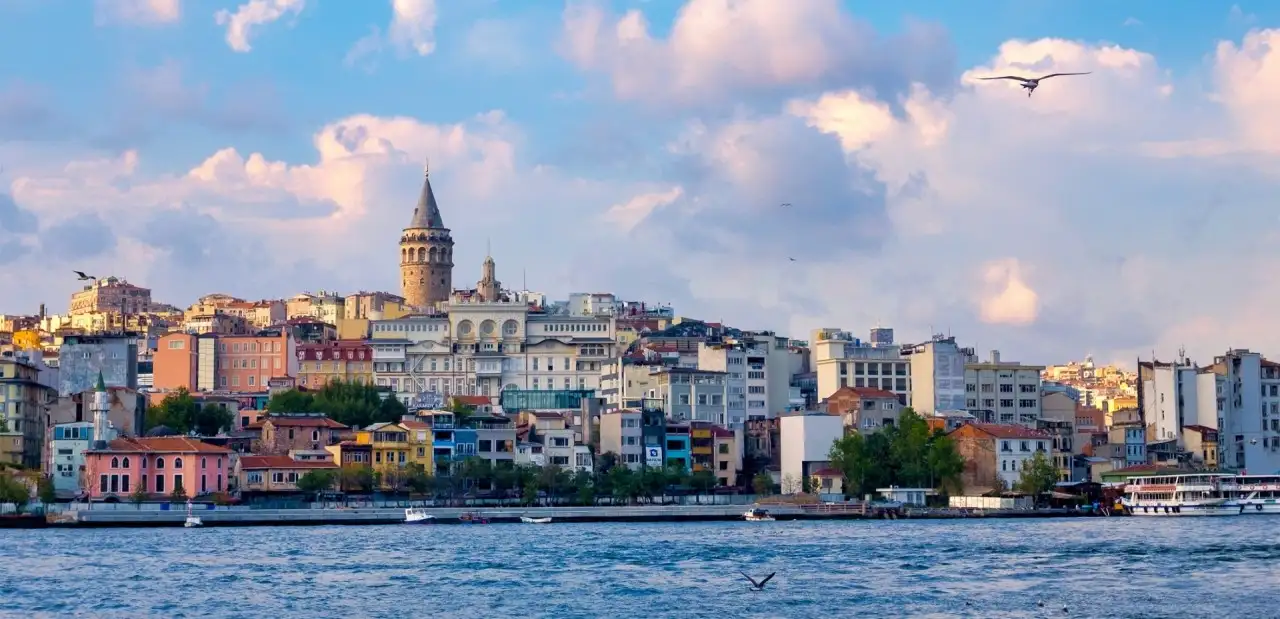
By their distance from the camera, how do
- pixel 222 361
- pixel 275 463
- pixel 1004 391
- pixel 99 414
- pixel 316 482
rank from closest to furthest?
pixel 316 482
pixel 99 414
pixel 275 463
pixel 1004 391
pixel 222 361

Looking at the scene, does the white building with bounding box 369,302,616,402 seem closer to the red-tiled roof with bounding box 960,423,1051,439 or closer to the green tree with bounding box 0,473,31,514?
the red-tiled roof with bounding box 960,423,1051,439

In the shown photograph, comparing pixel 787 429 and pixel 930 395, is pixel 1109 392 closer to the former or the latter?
pixel 930 395

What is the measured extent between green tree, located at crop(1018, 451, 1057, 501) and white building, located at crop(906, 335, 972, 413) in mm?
14374

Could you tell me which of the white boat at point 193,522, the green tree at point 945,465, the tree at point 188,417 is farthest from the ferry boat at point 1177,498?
the tree at point 188,417

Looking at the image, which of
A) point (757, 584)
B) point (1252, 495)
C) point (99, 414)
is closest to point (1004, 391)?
point (1252, 495)

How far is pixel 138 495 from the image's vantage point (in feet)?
252

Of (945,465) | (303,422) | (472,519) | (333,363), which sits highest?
(333,363)

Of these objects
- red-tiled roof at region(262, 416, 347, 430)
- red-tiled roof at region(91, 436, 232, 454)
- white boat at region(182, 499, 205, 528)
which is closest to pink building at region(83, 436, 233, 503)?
red-tiled roof at region(91, 436, 232, 454)

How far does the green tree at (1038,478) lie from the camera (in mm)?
84062

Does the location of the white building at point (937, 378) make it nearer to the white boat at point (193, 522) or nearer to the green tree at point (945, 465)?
the green tree at point (945, 465)

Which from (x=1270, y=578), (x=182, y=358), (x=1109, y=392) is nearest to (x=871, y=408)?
(x=182, y=358)

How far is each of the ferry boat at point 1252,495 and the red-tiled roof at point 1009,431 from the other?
7.93m

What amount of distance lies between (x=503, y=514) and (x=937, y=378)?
94.9ft

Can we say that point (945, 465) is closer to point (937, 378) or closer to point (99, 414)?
point (937, 378)
